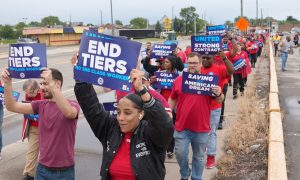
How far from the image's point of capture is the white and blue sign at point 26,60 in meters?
5.77

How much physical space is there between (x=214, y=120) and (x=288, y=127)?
413 cm

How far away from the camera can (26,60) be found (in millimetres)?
5871

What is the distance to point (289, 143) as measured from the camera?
883cm

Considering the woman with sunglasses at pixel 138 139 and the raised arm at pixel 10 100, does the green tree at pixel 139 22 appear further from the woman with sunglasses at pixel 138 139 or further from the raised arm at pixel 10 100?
the woman with sunglasses at pixel 138 139

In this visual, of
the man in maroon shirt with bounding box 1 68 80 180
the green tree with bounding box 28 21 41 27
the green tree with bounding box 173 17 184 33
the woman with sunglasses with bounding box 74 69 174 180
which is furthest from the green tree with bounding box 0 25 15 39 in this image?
the woman with sunglasses with bounding box 74 69 174 180

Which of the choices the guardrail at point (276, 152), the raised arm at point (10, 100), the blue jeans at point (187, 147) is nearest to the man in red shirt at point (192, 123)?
the blue jeans at point (187, 147)

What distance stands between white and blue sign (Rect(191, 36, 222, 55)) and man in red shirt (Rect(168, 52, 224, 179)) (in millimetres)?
1518

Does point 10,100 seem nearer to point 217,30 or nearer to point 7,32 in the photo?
point 217,30

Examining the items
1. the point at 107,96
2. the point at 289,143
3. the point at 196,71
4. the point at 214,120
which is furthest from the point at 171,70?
the point at 107,96

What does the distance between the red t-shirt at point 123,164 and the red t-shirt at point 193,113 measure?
2.33m

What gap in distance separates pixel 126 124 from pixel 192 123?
2404mm

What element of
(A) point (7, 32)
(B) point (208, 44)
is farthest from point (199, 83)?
(A) point (7, 32)

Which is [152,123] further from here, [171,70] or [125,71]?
[171,70]

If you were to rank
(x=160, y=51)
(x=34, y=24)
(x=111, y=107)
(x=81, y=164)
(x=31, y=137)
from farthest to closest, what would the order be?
(x=34, y=24), (x=160, y=51), (x=81, y=164), (x=31, y=137), (x=111, y=107)
